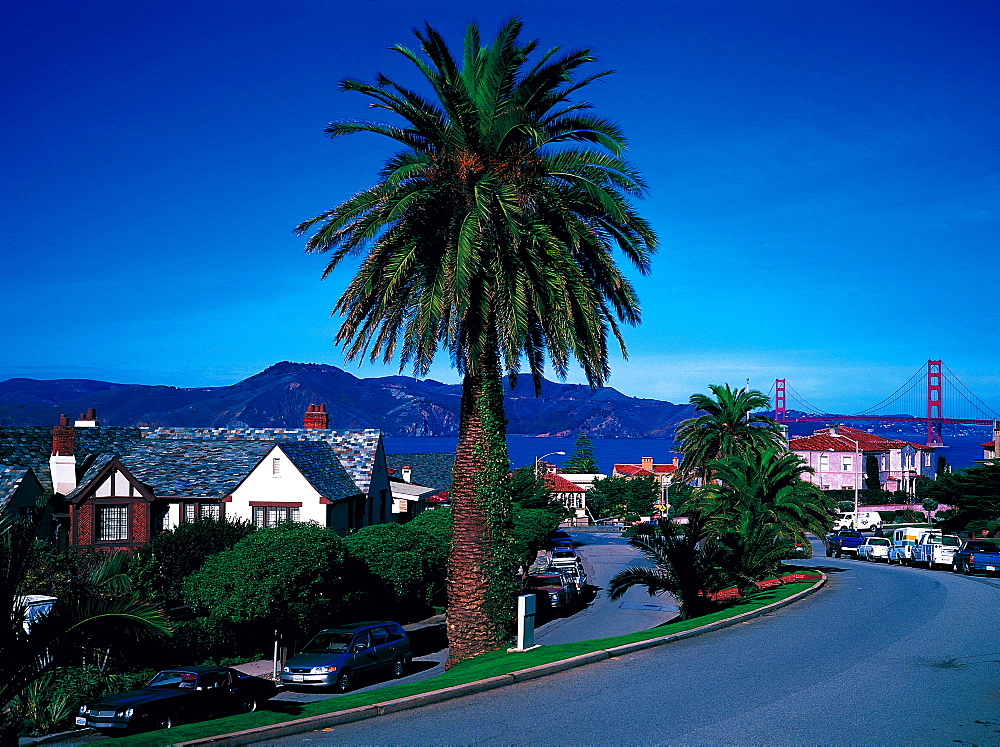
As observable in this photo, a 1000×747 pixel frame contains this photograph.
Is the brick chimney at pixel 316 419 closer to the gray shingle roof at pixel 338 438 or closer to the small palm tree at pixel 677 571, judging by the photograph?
the gray shingle roof at pixel 338 438

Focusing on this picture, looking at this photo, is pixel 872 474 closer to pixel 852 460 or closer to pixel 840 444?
pixel 852 460

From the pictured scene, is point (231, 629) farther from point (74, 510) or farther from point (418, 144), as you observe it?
point (418, 144)

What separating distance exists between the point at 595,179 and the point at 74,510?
3312cm

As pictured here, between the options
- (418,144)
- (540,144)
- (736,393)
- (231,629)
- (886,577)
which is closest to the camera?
(540,144)

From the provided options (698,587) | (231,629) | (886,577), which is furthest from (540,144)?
(886,577)

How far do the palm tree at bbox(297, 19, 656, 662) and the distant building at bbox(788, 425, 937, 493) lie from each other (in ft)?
295

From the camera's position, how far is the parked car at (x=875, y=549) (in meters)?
51.8

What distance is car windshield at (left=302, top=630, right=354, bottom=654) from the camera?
26.4 m

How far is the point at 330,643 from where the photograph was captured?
2688 centimetres

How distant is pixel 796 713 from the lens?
42.7 feet

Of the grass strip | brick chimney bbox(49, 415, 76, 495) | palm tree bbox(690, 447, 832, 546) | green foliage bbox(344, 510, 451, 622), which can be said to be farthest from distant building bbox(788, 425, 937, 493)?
the grass strip

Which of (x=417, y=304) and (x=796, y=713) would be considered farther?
(x=417, y=304)

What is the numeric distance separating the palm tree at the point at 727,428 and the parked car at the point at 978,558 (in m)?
13.3

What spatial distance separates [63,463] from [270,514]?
10.8m
